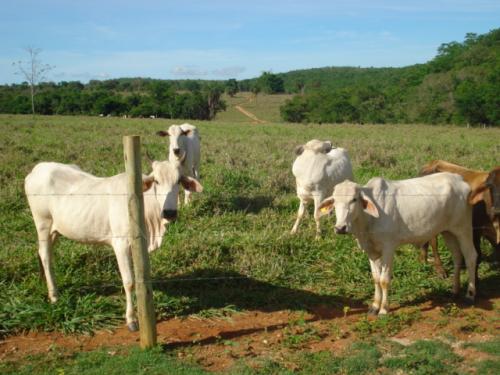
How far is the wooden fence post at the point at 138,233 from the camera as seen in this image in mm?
4742

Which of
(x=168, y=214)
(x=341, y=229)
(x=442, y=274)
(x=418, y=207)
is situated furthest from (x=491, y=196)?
(x=168, y=214)

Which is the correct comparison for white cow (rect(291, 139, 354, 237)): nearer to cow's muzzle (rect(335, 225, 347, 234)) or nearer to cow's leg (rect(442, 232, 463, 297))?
cow's leg (rect(442, 232, 463, 297))

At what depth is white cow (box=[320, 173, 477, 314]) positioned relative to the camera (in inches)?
225

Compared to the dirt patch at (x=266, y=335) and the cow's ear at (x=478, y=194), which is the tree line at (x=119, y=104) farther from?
the dirt patch at (x=266, y=335)

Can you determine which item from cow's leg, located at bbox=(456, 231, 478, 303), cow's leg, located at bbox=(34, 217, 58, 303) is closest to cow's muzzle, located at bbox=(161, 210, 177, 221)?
cow's leg, located at bbox=(34, 217, 58, 303)

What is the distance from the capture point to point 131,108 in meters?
65.4

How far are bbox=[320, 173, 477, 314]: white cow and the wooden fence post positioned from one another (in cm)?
202

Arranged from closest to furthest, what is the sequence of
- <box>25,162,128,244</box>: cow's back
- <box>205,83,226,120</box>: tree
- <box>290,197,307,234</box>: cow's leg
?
<box>25,162,128,244</box>: cow's back < <box>290,197,307,234</box>: cow's leg < <box>205,83,226,120</box>: tree

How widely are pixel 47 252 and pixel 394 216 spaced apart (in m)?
3.89

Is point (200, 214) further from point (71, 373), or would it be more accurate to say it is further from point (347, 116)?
point (347, 116)

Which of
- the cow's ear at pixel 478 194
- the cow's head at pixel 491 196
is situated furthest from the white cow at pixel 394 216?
the cow's ear at pixel 478 194

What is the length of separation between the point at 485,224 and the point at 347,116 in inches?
2307

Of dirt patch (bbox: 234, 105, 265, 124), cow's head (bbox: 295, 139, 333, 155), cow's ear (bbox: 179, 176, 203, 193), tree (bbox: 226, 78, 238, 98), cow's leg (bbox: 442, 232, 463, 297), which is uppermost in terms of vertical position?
tree (bbox: 226, 78, 238, 98)

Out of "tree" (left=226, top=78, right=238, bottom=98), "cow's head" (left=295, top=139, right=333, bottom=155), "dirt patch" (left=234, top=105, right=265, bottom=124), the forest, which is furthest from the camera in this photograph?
"tree" (left=226, top=78, right=238, bottom=98)
